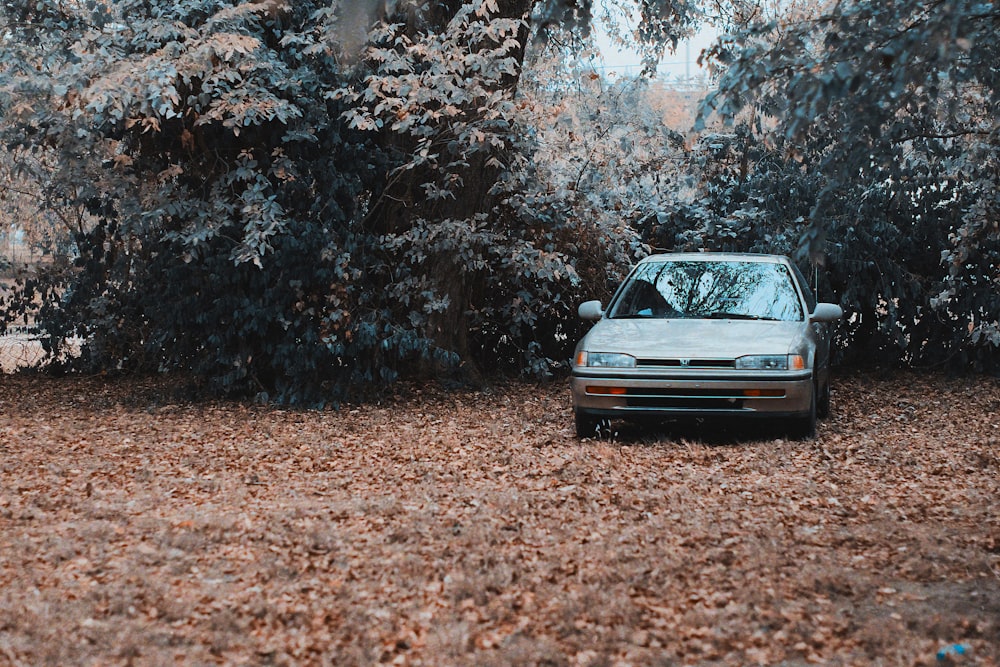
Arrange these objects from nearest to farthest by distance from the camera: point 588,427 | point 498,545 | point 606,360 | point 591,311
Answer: point 498,545, point 606,360, point 588,427, point 591,311

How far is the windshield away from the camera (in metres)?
9.63

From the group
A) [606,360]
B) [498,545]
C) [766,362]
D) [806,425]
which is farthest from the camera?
[806,425]

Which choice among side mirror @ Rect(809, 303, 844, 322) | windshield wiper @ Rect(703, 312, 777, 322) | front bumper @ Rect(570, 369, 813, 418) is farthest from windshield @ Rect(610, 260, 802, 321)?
front bumper @ Rect(570, 369, 813, 418)

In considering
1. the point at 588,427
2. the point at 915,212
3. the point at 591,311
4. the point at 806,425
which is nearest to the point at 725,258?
the point at 591,311

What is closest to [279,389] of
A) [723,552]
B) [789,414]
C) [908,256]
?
[789,414]

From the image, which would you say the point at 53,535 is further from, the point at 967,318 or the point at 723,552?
the point at 967,318

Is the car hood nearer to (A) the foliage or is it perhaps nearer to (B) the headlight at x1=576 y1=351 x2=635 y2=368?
(B) the headlight at x1=576 y1=351 x2=635 y2=368

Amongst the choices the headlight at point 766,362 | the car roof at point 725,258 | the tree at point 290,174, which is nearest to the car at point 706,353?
the headlight at point 766,362

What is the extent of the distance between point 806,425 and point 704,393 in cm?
100

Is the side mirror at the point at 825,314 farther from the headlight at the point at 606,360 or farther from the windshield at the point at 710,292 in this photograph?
the headlight at the point at 606,360

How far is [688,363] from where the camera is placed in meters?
8.77

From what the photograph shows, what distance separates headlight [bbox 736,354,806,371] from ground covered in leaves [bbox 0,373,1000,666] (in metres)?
0.64

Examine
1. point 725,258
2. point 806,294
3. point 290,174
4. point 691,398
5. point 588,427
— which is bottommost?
point 588,427

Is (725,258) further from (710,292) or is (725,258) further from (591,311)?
(591,311)
